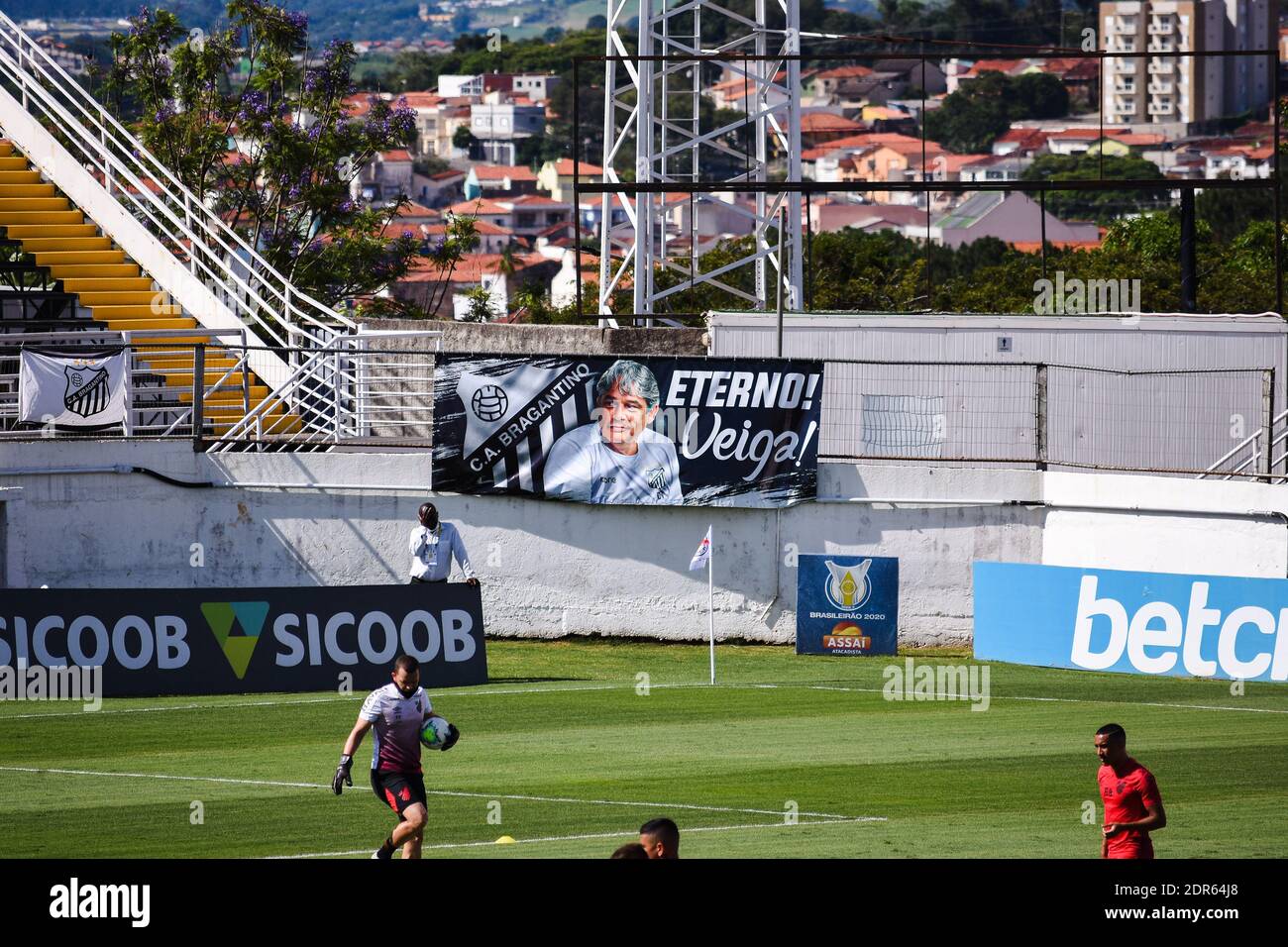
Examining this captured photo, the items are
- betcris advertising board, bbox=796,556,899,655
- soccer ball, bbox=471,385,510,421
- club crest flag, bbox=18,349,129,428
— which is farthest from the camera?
soccer ball, bbox=471,385,510,421

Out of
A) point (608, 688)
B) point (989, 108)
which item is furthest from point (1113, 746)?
point (989, 108)

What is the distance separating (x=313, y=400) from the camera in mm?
29953

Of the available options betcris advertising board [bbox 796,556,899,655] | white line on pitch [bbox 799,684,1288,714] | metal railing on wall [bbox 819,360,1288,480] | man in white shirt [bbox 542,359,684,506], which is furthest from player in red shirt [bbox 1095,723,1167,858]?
man in white shirt [bbox 542,359,684,506]

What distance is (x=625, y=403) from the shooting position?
82.8 ft

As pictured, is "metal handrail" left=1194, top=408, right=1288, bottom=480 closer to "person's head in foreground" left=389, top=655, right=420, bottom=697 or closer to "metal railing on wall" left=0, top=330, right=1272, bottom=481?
"metal railing on wall" left=0, top=330, right=1272, bottom=481

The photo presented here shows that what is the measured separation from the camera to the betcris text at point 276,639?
19703 millimetres

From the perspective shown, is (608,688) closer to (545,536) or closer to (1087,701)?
(545,536)

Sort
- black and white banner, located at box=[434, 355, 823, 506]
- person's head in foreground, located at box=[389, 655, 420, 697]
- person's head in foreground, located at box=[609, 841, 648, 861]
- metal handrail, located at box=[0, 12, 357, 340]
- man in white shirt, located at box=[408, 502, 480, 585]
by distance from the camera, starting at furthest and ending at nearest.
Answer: metal handrail, located at box=[0, 12, 357, 340], black and white banner, located at box=[434, 355, 823, 506], man in white shirt, located at box=[408, 502, 480, 585], person's head in foreground, located at box=[389, 655, 420, 697], person's head in foreground, located at box=[609, 841, 648, 861]

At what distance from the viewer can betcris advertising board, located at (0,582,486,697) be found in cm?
1977

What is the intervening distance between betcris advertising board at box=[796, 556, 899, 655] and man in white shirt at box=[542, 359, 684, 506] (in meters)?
2.45

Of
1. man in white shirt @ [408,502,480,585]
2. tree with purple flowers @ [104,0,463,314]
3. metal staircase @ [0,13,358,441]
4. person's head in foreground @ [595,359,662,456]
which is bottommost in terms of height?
man in white shirt @ [408,502,480,585]

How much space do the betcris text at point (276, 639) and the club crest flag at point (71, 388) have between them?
5.76 metres
